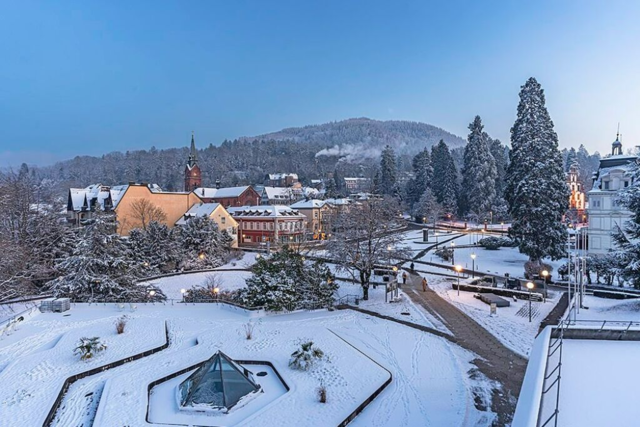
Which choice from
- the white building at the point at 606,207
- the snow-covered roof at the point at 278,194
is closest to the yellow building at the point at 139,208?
the snow-covered roof at the point at 278,194

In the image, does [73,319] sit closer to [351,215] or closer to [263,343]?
[263,343]

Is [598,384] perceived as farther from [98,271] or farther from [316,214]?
[316,214]

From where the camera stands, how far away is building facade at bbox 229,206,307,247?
51250mm

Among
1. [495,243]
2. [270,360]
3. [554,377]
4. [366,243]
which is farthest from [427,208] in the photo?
[554,377]

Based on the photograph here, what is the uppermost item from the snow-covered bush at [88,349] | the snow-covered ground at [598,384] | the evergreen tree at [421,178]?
the evergreen tree at [421,178]

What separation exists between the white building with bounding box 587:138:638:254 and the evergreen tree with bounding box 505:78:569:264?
3953 millimetres

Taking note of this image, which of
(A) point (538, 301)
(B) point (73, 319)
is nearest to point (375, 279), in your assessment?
(A) point (538, 301)

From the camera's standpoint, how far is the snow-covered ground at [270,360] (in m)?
11.2

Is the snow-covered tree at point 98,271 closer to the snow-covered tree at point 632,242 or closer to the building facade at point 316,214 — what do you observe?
the snow-covered tree at point 632,242

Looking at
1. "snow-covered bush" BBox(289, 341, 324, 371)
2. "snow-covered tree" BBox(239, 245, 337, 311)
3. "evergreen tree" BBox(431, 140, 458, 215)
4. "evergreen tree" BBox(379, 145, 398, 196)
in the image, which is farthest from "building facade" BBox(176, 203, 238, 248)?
"evergreen tree" BBox(379, 145, 398, 196)

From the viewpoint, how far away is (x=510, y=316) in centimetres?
2088

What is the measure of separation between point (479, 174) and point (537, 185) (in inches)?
1247

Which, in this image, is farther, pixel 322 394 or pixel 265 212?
pixel 265 212

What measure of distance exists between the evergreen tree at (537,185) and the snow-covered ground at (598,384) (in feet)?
78.7
